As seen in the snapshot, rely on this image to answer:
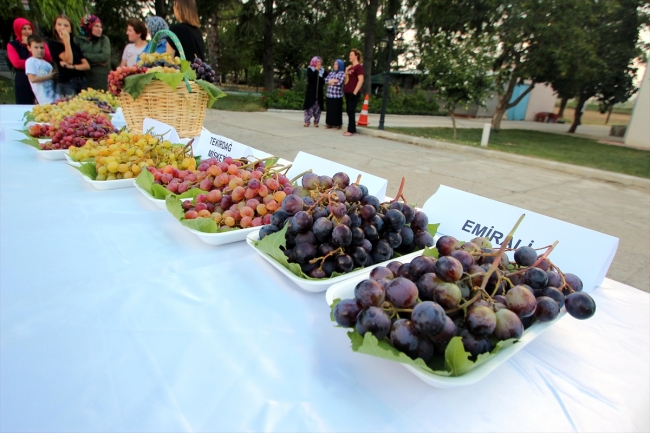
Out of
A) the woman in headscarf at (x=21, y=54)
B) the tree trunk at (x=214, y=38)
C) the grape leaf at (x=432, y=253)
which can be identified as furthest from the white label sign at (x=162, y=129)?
the tree trunk at (x=214, y=38)

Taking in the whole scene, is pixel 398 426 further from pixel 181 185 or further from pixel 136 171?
pixel 136 171

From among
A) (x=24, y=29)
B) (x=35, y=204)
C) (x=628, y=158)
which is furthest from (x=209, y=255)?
(x=628, y=158)

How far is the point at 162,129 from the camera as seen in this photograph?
1754mm

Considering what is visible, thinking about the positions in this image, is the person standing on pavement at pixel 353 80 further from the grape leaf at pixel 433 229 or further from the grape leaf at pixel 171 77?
Result: the grape leaf at pixel 433 229

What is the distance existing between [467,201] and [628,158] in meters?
9.93

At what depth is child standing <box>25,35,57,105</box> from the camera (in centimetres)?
395

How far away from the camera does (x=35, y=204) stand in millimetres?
1226

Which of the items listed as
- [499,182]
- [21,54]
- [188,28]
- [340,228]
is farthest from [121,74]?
[499,182]

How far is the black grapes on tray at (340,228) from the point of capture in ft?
2.51

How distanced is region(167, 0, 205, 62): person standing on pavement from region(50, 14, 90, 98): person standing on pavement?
7.16 feet

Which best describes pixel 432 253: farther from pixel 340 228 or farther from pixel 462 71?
pixel 462 71

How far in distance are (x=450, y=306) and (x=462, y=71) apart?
962 cm

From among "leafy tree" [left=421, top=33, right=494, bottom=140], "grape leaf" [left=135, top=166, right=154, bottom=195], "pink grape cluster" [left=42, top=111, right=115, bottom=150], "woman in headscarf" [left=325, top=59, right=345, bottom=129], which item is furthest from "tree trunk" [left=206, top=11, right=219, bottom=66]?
"grape leaf" [left=135, top=166, right=154, bottom=195]

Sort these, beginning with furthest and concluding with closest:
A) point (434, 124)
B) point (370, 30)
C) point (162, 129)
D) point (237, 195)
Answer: point (434, 124)
point (370, 30)
point (162, 129)
point (237, 195)
